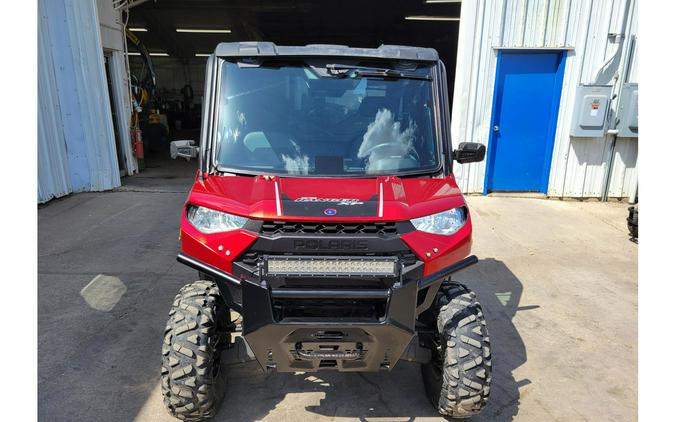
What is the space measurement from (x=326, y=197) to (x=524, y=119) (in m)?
6.92

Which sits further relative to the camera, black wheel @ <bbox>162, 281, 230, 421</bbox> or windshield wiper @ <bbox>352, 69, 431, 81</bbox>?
windshield wiper @ <bbox>352, 69, 431, 81</bbox>

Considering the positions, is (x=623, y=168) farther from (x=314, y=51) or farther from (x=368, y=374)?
(x=314, y=51)

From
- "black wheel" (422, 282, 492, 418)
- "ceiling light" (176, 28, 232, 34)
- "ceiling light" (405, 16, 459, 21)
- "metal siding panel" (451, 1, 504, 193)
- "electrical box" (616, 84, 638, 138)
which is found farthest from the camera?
"ceiling light" (176, 28, 232, 34)

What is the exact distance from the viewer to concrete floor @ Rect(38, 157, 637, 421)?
303cm

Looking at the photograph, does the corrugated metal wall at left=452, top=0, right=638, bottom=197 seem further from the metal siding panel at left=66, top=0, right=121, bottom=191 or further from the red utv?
the metal siding panel at left=66, top=0, right=121, bottom=191

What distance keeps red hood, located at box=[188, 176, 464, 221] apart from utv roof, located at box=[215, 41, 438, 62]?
840 millimetres

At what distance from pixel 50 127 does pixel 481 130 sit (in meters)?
7.74

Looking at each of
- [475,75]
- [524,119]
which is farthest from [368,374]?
[524,119]

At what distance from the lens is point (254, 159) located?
9.64 ft

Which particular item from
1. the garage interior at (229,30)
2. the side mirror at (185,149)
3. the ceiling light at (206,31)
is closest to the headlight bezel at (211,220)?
the side mirror at (185,149)

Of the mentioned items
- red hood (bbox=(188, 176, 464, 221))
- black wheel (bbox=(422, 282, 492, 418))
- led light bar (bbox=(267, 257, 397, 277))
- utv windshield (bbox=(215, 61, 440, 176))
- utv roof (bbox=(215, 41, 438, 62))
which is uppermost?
utv roof (bbox=(215, 41, 438, 62))

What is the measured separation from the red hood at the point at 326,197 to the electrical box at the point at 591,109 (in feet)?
21.1

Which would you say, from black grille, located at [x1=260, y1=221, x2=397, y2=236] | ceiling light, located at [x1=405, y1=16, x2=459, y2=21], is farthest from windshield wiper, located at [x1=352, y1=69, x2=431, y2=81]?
ceiling light, located at [x1=405, y1=16, x2=459, y2=21]

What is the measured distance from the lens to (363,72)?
2.98 m
